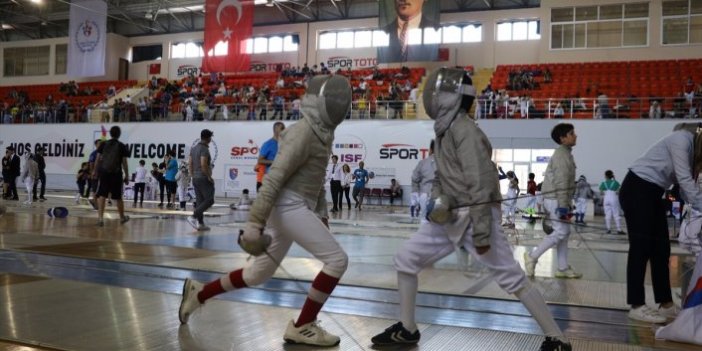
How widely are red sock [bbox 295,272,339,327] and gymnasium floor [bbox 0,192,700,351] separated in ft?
0.52

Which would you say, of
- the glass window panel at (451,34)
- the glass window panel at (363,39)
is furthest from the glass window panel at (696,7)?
the glass window panel at (363,39)

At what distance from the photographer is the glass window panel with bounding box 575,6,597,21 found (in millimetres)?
23141

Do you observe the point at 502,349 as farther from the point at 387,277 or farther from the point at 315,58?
the point at 315,58

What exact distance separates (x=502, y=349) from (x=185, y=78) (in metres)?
29.2

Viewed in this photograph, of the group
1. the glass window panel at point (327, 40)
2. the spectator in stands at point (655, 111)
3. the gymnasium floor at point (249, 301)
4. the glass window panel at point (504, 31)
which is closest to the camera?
the gymnasium floor at point (249, 301)

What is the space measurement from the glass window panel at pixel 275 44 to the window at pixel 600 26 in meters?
13.2

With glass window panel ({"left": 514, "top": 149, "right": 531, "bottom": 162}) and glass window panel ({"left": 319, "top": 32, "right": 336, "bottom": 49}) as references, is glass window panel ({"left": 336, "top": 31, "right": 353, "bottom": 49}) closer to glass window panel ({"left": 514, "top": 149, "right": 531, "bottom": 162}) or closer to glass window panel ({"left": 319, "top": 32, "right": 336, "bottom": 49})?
glass window panel ({"left": 319, "top": 32, "right": 336, "bottom": 49})

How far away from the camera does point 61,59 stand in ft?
108

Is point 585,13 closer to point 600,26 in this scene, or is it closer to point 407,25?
point 600,26

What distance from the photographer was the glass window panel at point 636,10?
74.1ft

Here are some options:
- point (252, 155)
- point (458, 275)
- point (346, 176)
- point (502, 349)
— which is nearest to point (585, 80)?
point (346, 176)

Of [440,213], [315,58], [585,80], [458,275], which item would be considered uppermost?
[315,58]

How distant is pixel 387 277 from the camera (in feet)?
17.6

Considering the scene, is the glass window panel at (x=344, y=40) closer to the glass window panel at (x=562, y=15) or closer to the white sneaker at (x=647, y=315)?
the glass window panel at (x=562, y=15)
